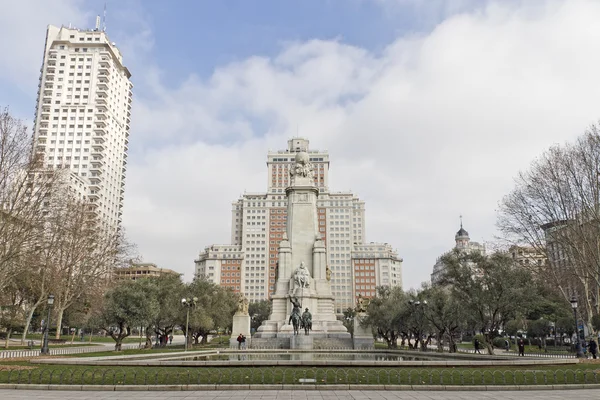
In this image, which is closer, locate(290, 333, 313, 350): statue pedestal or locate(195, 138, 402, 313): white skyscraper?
locate(290, 333, 313, 350): statue pedestal

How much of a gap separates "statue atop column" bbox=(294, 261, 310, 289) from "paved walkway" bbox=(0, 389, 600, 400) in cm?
3010

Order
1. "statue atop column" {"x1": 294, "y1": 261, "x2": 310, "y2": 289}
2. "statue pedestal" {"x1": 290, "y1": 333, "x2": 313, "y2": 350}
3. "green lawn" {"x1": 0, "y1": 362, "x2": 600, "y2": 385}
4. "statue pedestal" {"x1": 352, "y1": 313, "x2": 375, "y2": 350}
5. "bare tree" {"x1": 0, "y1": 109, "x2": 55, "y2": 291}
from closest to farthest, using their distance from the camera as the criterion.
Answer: "green lawn" {"x1": 0, "y1": 362, "x2": 600, "y2": 385}
"bare tree" {"x1": 0, "y1": 109, "x2": 55, "y2": 291}
"statue pedestal" {"x1": 290, "y1": 333, "x2": 313, "y2": 350}
"statue pedestal" {"x1": 352, "y1": 313, "x2": 375, "y2": 350}
"statue atop column" {"x1": 294, "y1": 261, "x2": 310, "y2": 289}

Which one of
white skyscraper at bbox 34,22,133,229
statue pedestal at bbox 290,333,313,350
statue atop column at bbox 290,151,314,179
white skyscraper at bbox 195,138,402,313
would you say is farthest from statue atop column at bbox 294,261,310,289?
white skyscraper at bbox 195,138,402,313

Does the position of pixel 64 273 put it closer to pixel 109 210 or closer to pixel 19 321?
pixel 19 321

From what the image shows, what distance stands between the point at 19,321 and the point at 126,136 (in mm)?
86352

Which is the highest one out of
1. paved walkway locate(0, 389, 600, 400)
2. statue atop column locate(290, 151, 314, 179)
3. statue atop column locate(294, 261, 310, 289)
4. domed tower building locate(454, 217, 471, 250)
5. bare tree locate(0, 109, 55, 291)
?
domed tower building locate(454, 217, 471, 250)

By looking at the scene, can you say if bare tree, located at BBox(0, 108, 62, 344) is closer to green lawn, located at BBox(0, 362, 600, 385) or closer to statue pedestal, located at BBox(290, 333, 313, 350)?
green lawn, located at BBox(0, 362, 600, 385)

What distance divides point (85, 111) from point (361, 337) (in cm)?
10086

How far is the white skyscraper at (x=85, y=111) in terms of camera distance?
112 metres

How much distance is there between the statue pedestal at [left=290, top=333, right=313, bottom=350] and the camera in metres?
36.3

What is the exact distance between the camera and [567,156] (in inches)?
1240

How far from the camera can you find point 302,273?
149ft

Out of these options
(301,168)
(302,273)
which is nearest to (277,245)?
(301,168)

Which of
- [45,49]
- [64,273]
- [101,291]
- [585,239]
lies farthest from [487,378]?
[45,49]
